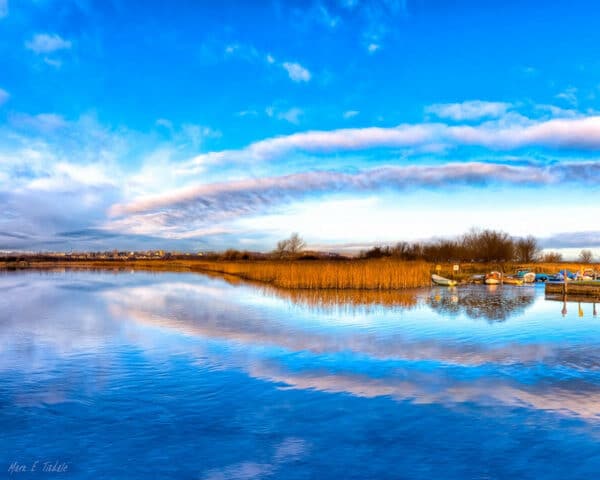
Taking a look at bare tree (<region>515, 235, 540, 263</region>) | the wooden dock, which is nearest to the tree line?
bare tree (<region>515, 235, 540, 263</region>)

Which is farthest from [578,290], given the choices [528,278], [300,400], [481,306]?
[300,400]

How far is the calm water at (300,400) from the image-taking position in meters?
3.81

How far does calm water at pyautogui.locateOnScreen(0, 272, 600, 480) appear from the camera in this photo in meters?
3.81

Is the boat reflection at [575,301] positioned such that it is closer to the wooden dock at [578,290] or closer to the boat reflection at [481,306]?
the wooden dock at [578,290]

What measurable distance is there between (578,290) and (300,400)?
1758 centimetres

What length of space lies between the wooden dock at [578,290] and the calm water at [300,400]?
29.1 feet

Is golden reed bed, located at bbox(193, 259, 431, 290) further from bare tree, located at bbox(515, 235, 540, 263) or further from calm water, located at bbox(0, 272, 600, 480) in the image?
bare tree, located at bbox(515, 235, 540, 263)

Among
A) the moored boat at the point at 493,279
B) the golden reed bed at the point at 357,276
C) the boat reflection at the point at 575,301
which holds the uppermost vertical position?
the golden reed bed at the point at 357,276

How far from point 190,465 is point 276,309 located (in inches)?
393

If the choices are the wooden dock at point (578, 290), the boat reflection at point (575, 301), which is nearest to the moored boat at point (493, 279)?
the wooden dock at point (578, 290)

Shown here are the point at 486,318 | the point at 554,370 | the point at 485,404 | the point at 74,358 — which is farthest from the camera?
the point at 486,318

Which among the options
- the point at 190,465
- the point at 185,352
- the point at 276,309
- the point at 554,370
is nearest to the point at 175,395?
the point at 190,465

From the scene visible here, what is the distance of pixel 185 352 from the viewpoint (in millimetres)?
7594

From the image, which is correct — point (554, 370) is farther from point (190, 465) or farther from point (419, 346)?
point (190, 465)
